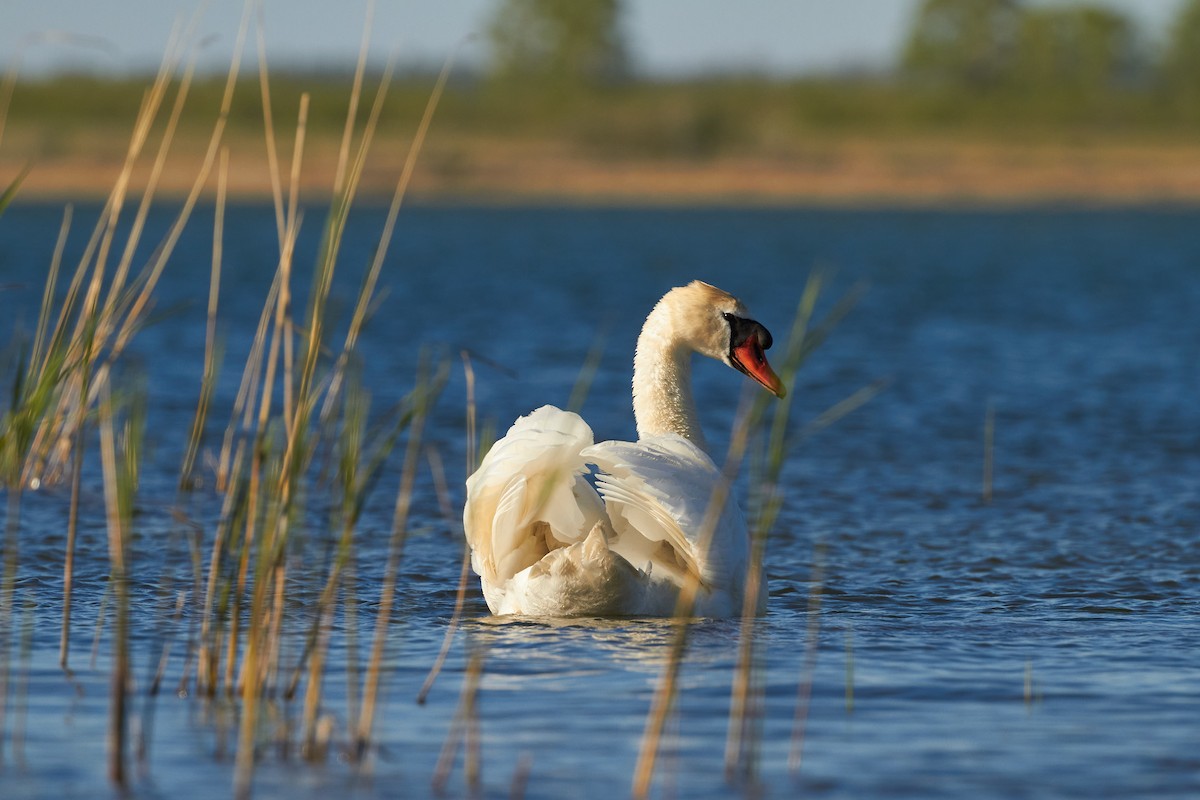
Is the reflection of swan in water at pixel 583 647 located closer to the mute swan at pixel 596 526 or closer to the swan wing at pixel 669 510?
the mute swan at pixel 596 526

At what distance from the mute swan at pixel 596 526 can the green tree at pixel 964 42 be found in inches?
4090

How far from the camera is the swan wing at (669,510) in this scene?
227 inches

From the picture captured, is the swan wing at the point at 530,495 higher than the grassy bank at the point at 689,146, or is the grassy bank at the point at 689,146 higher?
the grassy bank at the point at 689,146

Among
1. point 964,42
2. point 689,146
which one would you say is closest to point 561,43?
point 964,42

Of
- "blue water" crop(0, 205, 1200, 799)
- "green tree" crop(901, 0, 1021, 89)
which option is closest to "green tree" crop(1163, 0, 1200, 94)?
"green tree" crop(901, 0, 1021, 89)

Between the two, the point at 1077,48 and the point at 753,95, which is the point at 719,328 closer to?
the point at 753,95

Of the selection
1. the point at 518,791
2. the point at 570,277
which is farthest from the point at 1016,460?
the point at 570,277

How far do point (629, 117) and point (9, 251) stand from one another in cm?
4080

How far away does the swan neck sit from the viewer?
687 cm

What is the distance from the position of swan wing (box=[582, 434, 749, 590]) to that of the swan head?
82cm

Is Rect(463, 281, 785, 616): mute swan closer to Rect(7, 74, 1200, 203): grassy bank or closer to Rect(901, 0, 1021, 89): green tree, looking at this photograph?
Rect(7, 74, 1200, 203): grassy bank

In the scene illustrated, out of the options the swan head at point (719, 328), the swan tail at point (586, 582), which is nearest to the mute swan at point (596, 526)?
the swan tail at point (586, 582)

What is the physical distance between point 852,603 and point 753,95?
79.9m

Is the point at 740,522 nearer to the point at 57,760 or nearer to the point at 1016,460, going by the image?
the point at 57,760
